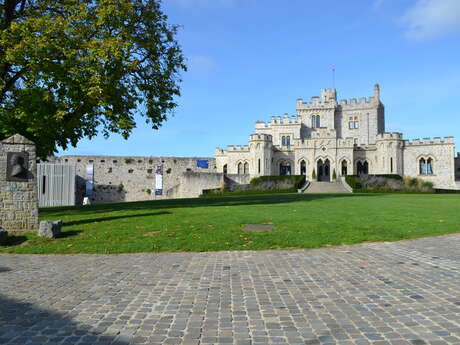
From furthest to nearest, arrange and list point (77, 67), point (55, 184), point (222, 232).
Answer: point (55, 184)
point (77, 67)
point (222, 232)

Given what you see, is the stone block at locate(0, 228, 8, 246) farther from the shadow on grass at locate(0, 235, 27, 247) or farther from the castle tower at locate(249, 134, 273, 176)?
the castle tower at locate(249, 134, 273, 176)

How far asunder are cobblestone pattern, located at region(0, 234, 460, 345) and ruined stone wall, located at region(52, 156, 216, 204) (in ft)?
141

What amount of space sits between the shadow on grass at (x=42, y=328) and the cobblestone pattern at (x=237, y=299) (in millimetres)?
13

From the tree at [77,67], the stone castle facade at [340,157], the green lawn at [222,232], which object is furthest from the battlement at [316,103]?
the green lawn at [222,232]

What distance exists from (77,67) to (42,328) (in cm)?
1327

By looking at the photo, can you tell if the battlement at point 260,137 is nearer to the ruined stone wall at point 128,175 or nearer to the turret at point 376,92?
the ruined stone wall at point 128,175

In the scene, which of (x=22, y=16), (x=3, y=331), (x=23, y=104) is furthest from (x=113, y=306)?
(x=22, y=16)

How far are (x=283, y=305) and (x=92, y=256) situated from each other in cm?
555

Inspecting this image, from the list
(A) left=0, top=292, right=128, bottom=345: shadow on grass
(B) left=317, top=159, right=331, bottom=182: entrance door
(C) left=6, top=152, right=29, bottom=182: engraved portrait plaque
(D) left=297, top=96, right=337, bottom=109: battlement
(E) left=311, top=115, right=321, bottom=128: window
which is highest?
(D) left=297, top=96, right=337, bottom=109: battlement

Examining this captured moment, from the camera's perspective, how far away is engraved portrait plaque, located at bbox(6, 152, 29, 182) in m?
11.8

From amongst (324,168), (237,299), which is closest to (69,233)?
(237,299)

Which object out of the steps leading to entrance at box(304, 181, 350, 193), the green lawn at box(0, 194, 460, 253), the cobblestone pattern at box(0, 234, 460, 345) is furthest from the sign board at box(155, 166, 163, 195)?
the cobblestone pattern at box(0, 234, 460, 345)

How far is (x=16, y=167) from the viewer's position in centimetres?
1183

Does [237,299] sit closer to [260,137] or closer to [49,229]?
[49,229]
